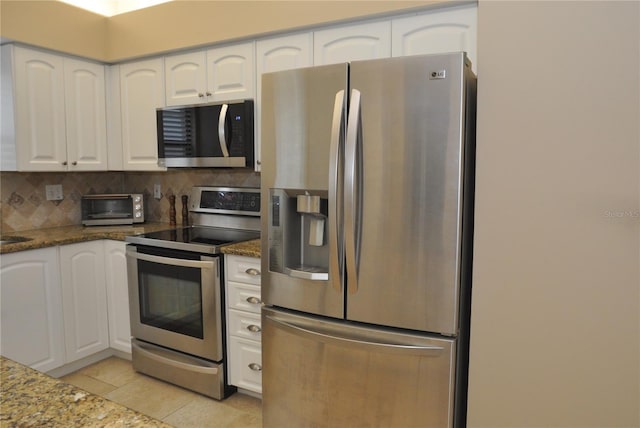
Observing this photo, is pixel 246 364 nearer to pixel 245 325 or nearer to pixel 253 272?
pixel 245 325

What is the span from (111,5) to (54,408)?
11.4ft

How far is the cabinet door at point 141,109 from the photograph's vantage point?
3016 mm

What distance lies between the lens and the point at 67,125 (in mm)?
2969

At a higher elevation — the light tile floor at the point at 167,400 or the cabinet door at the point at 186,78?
the cabinet door at the point at 186,78

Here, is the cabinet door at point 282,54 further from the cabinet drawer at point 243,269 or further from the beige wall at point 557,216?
the beige wall at point 557,216

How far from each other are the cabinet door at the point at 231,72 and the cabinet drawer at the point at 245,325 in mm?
1250

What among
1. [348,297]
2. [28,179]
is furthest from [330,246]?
[28,179]

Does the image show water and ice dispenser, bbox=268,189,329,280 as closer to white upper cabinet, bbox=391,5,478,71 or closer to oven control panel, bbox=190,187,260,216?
white upper cabinet, bbox=391,5,478,71

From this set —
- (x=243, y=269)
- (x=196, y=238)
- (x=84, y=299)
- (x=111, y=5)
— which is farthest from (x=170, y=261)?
(x=111, y=5)

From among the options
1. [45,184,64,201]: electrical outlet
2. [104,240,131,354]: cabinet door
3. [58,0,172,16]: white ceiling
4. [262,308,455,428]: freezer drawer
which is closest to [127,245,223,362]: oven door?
[104,240,131,354]: cabinet door

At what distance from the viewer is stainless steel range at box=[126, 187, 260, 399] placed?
244 cm

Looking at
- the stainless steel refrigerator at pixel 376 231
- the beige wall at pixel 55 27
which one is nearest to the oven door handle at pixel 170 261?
the stainless steel refrigerator at pixel 376 231

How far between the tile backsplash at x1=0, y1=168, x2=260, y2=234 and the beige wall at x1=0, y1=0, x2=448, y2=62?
879 millimetres

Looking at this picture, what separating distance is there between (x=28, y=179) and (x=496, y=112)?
3.04m
